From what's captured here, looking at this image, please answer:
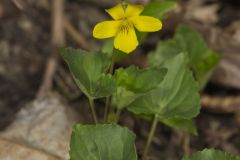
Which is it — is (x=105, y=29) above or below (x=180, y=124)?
above

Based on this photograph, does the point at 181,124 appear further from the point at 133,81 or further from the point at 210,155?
the point at 210,155

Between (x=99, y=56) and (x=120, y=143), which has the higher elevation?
(x=99, y=56)

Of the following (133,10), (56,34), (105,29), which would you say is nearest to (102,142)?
(105,29)

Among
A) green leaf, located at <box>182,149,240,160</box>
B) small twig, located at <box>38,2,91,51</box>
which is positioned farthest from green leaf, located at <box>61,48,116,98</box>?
small twig, located at <box>38,2,91,51</box>

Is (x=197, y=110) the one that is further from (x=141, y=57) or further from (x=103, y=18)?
(x=103, y=18)

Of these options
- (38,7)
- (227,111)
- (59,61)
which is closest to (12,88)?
(59,61)

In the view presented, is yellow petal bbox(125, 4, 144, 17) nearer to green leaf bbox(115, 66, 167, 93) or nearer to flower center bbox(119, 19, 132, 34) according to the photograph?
flower center bbox(119, 19, 132, 34)

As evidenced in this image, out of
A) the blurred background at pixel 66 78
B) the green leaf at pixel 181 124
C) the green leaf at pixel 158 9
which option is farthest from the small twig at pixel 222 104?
the green leaf at pixel 158 9
